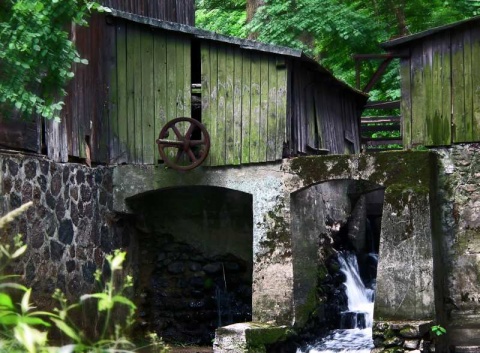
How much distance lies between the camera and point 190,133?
12.6 meters

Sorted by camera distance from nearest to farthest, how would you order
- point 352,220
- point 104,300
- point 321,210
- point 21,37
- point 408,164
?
point 104,300
point 21,37
point 408,164
point 321,210
point 352,220

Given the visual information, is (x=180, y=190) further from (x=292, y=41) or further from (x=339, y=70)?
(x=339, y=70)

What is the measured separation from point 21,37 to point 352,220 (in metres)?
9.52

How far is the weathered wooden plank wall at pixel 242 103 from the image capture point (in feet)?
41.5

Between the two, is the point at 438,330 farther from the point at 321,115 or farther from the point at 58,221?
the point at 58,221

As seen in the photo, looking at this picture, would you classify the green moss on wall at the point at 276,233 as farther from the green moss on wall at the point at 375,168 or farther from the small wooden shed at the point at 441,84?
the small wooden shed at the point at 441,84

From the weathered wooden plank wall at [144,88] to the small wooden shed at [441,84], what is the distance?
11.3ft

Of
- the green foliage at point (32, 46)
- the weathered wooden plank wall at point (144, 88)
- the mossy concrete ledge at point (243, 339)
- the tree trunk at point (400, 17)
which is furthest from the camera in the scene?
the tree trunk at point (400, 17)

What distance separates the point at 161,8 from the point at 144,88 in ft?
11.2

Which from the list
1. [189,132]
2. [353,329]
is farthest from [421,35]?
[353,329]

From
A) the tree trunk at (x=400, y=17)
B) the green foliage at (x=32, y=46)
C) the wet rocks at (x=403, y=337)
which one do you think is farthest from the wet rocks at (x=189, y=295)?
the tree trunk at (x=400, y=17)

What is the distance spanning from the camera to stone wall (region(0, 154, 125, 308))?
1055cm

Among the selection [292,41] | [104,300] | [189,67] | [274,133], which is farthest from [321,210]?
[104,300]

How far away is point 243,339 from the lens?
442 inches
